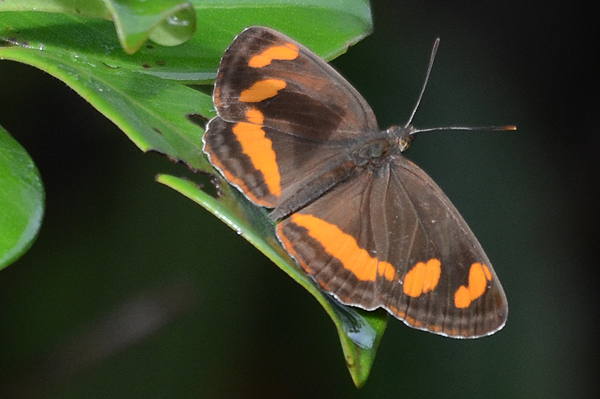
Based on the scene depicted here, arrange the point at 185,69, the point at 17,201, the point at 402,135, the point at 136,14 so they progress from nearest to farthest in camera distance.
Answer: the point at 136,14
the point at 17,201
the point at 185,69
the point at 402,135

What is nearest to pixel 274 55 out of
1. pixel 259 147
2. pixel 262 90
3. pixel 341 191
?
pixel 262 90

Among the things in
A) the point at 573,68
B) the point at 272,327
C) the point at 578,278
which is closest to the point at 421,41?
the point at 573,68

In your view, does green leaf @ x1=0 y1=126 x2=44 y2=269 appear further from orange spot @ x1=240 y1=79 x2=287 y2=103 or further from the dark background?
the dark background

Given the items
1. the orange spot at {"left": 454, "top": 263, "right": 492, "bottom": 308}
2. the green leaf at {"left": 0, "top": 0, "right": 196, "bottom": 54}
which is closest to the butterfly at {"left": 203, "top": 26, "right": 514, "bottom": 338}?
the orange spot at {"left": 454, "top": 263, "right": 492, "bottom": 308}

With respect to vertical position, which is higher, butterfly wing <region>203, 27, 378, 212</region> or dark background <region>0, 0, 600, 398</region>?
butterfly wing <region>203, 27, 378, 212</region>

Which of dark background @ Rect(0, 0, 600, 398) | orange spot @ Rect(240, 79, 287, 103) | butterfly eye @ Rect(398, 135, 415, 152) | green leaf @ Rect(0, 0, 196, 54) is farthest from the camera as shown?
dark background @ Rect(0, 0, 600, 398)

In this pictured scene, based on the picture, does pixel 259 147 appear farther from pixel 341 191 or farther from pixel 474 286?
pixel 474 286

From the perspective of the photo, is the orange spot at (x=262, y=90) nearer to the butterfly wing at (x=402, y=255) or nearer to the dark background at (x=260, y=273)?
the butterfly wing at (x=402, y=255)
